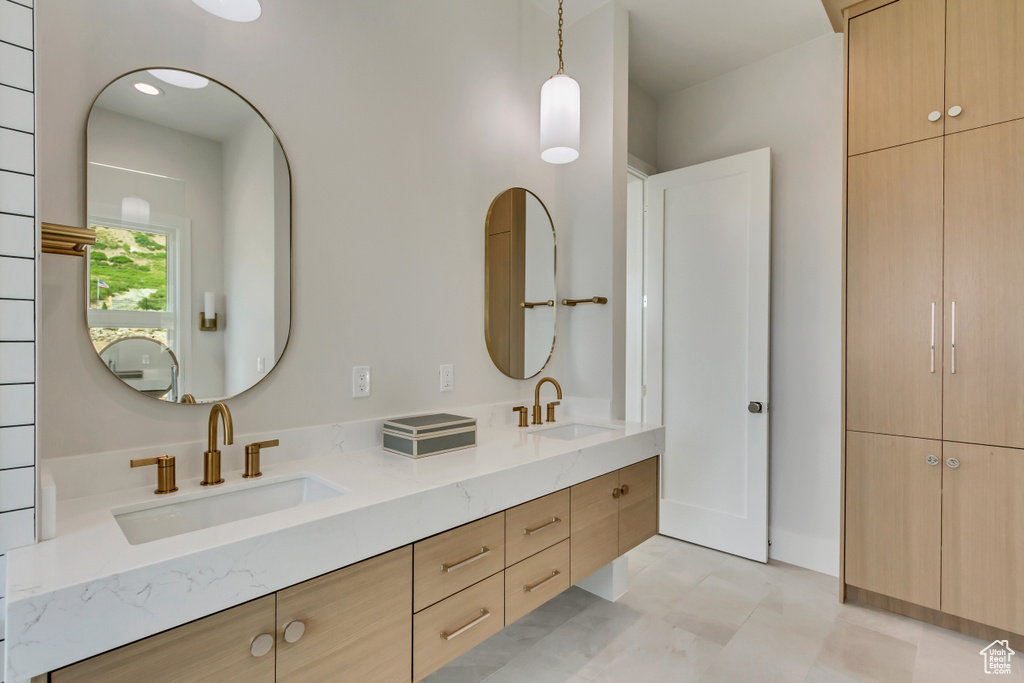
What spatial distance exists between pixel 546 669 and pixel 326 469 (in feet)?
3.65

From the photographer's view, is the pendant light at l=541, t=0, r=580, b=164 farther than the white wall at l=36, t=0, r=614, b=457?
Yes

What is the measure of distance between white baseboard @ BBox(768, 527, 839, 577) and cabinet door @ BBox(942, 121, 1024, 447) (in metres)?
0.92

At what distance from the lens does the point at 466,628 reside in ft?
4.52

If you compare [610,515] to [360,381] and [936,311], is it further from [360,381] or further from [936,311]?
[936,311]

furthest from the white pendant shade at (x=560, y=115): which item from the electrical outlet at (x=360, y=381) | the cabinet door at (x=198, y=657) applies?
the cabinet door at (x=198, y=657)

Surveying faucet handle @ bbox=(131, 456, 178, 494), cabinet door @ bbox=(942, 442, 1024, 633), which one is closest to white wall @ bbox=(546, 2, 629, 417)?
cabinet door @ bbox=(942, 442, 1024, 633)

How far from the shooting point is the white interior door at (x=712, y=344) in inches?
109

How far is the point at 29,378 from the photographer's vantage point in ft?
3.02

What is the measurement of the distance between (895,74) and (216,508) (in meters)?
2.98

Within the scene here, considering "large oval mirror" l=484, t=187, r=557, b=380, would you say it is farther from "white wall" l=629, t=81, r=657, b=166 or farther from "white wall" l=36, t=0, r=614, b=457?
"white wall" l=629, t=81, r=657, b=166

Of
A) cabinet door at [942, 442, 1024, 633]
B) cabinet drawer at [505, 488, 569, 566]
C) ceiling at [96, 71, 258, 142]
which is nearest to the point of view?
ceiling at [96, 71, 258, 142]

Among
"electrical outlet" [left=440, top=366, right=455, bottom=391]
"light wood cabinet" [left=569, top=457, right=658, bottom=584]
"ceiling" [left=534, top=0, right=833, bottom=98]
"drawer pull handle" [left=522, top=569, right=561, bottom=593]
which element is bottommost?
"drawer pull handle" [left=522, top=569, right=561, bottom=593]

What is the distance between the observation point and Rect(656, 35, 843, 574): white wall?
264 cm
